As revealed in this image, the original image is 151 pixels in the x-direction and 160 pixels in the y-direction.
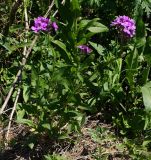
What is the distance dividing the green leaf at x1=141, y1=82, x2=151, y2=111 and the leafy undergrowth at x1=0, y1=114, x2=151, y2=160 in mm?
317

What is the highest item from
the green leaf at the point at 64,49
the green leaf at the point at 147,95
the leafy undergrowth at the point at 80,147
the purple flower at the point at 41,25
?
the purple flower at the point at 41,25

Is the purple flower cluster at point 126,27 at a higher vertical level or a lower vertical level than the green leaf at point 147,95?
higher

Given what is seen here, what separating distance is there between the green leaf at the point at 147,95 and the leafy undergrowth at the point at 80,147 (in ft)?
1.04

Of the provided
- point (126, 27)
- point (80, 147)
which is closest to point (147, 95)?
point (126, 27)

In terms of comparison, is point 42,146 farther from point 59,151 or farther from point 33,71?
point 33,71

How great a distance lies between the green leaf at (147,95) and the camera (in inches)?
107

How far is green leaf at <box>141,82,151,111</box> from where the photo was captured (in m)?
2.71

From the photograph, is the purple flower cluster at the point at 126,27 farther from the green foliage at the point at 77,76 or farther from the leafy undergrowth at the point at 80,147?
the leafy undergrowth at the point at 80,147

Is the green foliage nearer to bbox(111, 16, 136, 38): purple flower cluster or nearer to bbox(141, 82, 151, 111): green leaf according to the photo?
bbox(141, 82, 151, 111): green leaf

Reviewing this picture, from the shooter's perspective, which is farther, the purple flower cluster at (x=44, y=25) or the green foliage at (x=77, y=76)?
the purple flower cluster at (x=44, y=25)

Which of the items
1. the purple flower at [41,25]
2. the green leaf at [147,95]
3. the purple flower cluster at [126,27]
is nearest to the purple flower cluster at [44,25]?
the purple flower at [41,25]

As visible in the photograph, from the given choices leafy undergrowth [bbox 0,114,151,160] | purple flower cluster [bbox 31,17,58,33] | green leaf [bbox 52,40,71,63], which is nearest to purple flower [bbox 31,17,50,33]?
purple flower cluster [bbox 31,17,58,33]

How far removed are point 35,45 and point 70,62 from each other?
0.62m

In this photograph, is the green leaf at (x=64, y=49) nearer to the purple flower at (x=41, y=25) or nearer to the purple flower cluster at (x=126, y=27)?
the purple flower at (x=41, y=25)
